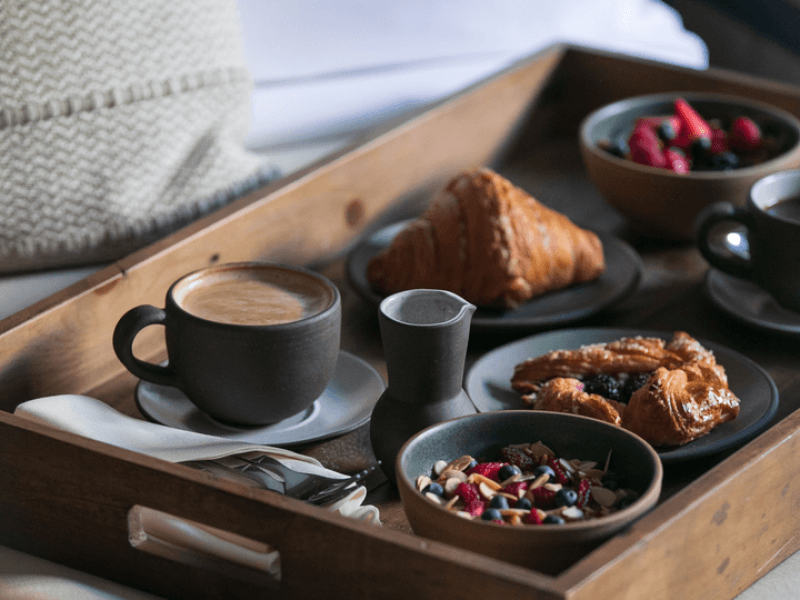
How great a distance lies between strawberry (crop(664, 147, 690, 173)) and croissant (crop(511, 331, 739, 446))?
36 centimetres

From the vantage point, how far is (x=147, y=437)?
0.71m

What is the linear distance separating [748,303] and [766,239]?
86 mm

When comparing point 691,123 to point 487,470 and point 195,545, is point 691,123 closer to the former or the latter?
point 487,470

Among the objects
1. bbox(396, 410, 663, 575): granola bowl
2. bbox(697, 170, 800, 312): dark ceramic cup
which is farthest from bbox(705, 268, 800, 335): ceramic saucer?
bbox(396, 410, 663, 575): granola bowl

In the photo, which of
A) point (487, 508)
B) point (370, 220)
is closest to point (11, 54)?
point (370, 220)

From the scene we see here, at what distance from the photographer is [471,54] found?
1814mm

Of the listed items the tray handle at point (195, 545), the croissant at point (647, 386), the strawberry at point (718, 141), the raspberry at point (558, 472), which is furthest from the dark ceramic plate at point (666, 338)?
the strawberry at point (718, 141)

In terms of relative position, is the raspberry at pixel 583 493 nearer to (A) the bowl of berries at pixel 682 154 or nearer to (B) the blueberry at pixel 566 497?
(B) the blueberry at pixel 566 497

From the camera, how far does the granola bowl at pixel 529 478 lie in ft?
A: 1.75

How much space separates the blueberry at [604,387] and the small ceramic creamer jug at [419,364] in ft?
0.46

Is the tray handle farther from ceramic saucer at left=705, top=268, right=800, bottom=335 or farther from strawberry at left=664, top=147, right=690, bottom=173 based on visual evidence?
strawberry at left=664, top=147, right=690, bottom=173

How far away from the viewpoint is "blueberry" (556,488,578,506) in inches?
23.5

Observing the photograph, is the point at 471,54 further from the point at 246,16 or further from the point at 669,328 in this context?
the point at 669,328

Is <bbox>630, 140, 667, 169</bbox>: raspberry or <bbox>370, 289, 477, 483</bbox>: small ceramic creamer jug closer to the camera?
<bbox>370, 289, 477, 483</bbox>: small ceramic creamer jug
